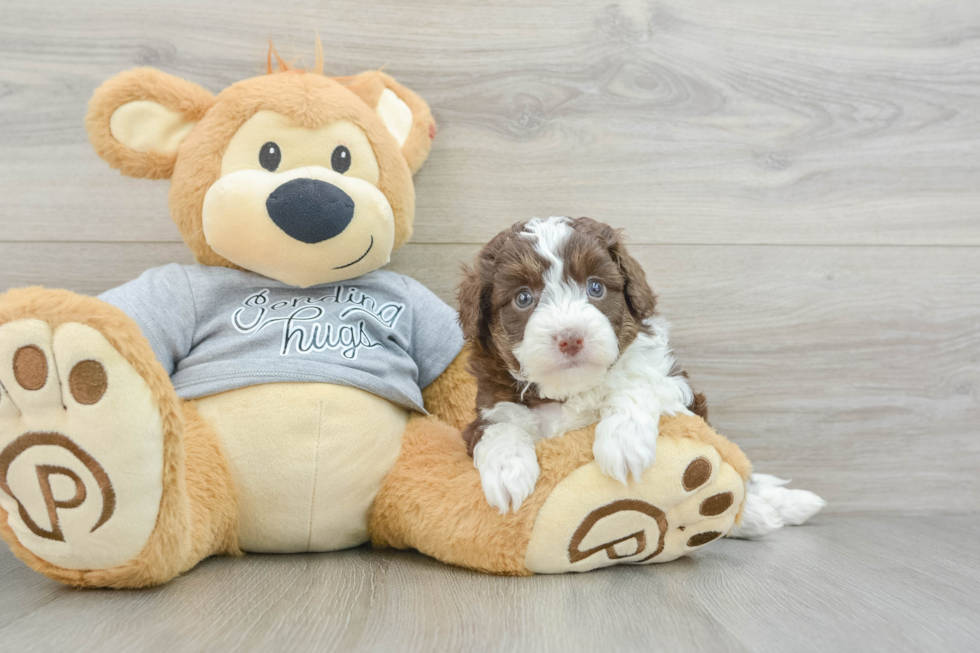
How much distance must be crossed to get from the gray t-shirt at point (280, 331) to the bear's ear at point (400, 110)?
12.1 inches

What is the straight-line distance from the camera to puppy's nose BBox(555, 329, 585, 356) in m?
1.11

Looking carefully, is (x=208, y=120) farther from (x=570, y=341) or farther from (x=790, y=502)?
(x=790, y=502)

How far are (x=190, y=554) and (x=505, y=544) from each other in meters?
0.55

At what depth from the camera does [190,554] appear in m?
1.21

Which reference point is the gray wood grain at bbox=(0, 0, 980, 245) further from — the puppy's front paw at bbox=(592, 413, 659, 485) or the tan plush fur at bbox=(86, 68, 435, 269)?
the puppy's front paw at bbox=(592, 413, 659, 485)

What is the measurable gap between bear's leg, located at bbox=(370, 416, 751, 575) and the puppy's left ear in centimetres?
21

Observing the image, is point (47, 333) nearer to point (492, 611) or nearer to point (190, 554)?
point (190, 554)

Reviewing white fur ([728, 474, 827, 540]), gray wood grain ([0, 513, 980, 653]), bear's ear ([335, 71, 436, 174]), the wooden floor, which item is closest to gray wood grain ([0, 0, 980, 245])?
the wooden floor

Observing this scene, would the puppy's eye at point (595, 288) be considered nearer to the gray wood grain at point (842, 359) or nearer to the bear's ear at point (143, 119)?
the gray wood grain at point (842, 359)

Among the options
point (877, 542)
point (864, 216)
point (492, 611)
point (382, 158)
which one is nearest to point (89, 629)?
point (492, 611)

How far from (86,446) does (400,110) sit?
98 centimetres

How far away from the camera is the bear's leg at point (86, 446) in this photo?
3.37 feet

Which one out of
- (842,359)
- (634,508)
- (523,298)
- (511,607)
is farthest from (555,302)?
(842,359)

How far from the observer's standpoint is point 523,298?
1208 mm
